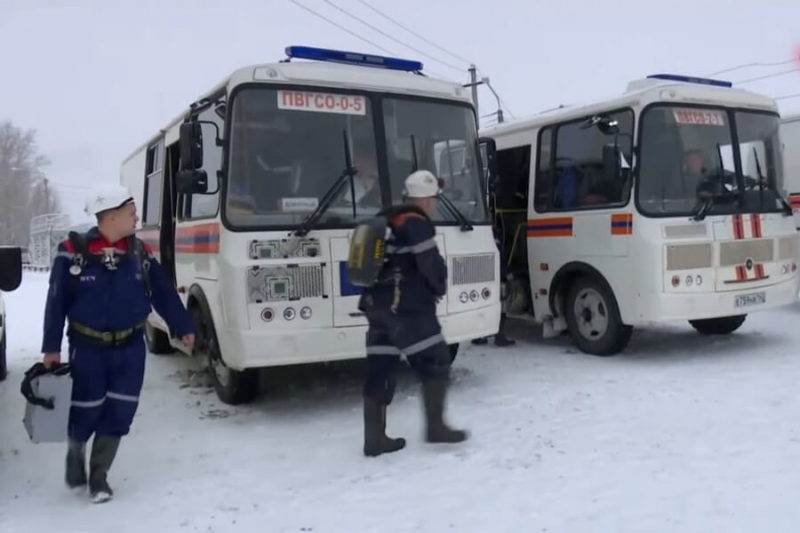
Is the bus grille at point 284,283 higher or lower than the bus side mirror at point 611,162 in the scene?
lower

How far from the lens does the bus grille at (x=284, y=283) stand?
5.80 m

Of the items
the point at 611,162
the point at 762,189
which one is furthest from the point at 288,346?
the point at 762,189

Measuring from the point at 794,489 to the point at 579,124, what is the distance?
16.9 feet

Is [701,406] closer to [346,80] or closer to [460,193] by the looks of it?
[460,193]

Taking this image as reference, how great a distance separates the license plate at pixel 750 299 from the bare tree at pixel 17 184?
74.5m

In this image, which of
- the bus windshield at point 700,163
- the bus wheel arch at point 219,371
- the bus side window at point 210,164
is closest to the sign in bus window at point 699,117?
the bus windshield at point 700,163

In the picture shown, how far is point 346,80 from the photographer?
634cm

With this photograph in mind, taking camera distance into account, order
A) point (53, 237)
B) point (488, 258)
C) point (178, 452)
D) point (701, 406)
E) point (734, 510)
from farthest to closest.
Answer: point (53, 237) → point (488, 258) → point (701, 406) → point (178, 452) → point (734, 510)

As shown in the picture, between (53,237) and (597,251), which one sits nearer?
(597,251)

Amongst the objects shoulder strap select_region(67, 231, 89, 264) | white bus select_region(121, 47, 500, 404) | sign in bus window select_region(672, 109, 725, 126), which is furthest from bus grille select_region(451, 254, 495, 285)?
shoulder strap select_region(67, 231, 89, 264)

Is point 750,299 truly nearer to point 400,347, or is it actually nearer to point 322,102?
point 400,347

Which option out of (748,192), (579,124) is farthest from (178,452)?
(748,192)

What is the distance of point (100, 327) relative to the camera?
14.6 feet

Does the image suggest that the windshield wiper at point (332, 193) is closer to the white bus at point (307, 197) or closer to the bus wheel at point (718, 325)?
the white bus at point (307, 197)
